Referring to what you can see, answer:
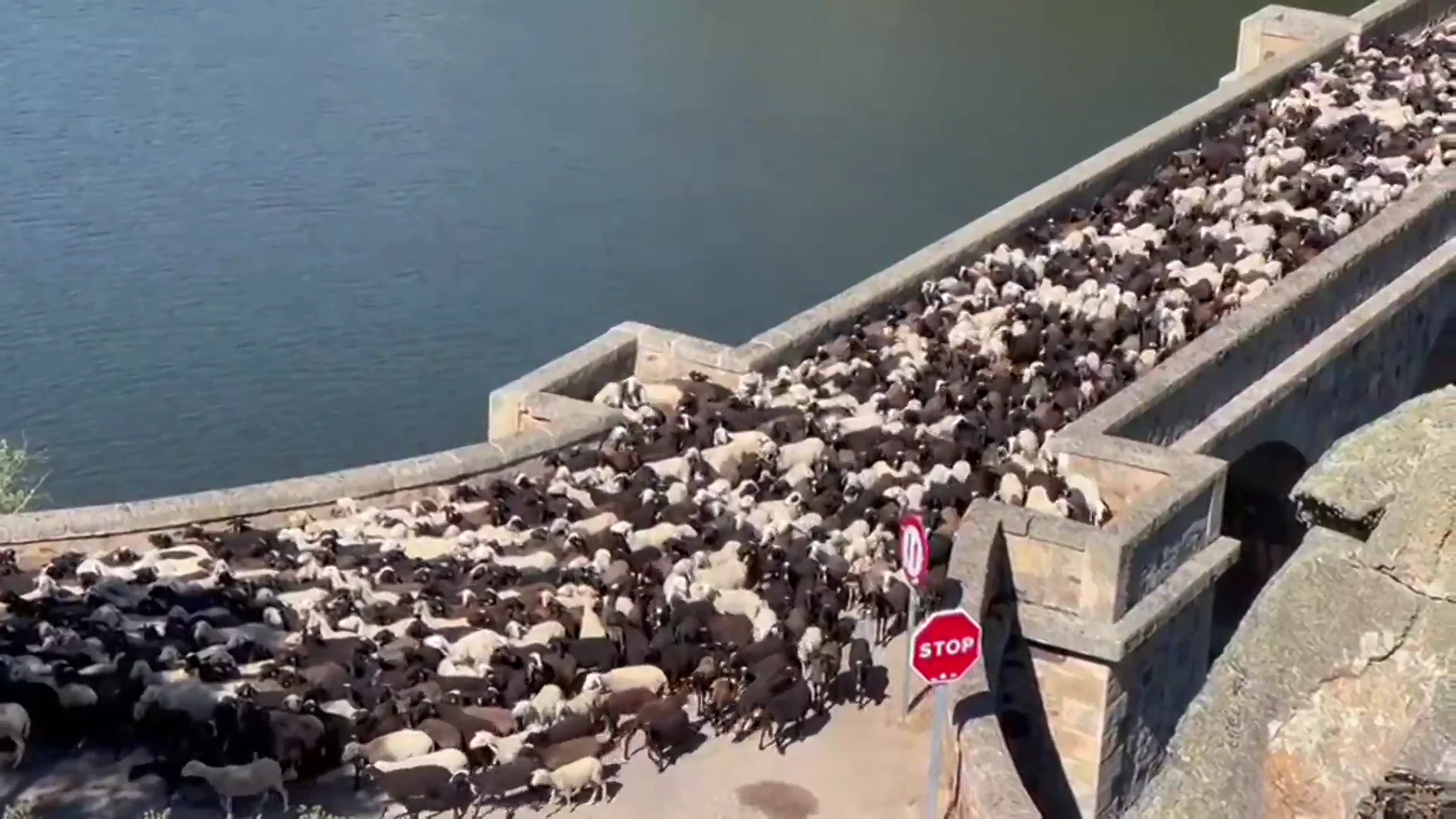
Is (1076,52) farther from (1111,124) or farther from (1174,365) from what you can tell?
(1174,365)

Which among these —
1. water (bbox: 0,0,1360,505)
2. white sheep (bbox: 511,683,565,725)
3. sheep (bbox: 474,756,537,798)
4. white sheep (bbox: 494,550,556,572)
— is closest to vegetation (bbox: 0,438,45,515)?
water (bbox: 0,0,1360,505)

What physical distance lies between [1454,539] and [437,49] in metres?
24.6

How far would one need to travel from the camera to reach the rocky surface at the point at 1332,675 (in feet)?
13.5

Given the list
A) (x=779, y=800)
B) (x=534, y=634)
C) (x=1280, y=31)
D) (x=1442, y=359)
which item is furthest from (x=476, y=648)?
(x=1280, y=31)

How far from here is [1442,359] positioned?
18078 mm

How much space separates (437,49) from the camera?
27.8m

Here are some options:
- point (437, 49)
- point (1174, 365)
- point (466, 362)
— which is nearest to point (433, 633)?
point (1174, 365)

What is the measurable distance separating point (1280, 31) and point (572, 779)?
51.5 feet

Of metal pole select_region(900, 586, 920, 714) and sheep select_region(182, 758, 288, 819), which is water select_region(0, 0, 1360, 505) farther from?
sheep select_region(182, 758, 288, 819)

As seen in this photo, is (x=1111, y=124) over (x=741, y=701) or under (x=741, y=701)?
under

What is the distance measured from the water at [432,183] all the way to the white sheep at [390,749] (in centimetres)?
974

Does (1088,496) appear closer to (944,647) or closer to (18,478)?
(944,647)

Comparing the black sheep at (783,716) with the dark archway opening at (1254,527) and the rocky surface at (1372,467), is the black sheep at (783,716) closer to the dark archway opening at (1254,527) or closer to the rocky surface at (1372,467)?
the dark archway opening at (1254,527)

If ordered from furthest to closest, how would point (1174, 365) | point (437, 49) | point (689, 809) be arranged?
point (437, 49)
point (1174, 365)
point (689, 809)
